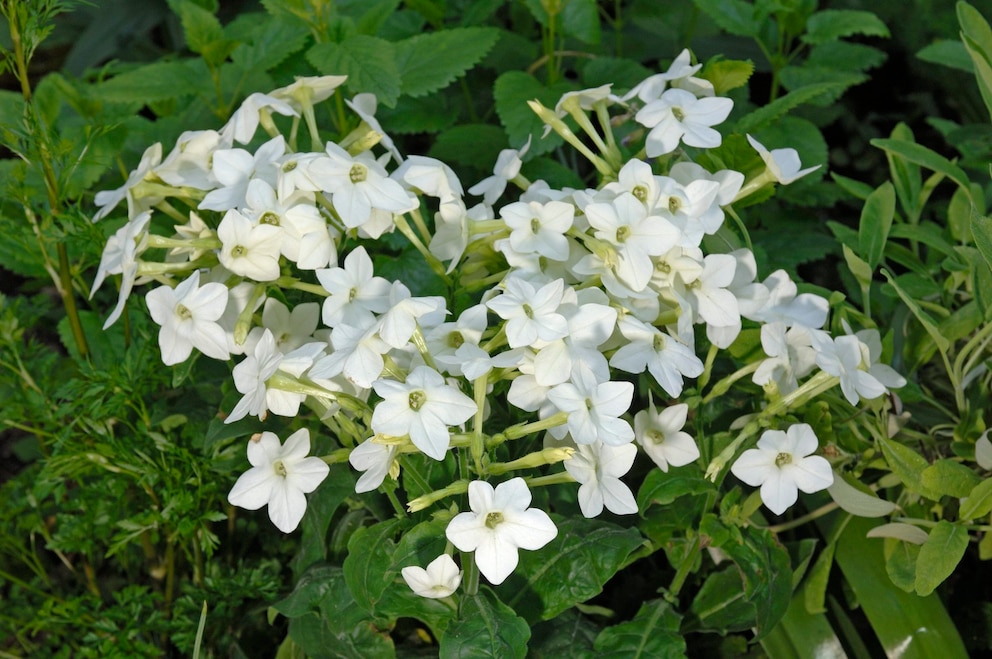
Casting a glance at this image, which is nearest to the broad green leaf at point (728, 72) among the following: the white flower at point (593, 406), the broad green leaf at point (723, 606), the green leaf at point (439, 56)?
the green leaf at point (439, 56)

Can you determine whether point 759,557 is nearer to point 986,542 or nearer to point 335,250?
point 986,542

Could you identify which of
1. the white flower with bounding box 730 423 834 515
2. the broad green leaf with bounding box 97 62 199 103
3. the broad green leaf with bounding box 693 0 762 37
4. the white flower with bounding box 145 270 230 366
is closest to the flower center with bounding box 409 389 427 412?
the white flower with bounding box 145 270 230 366

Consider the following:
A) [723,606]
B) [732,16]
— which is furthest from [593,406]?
[732,16]

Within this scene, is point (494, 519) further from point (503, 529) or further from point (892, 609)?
point (892, 609)

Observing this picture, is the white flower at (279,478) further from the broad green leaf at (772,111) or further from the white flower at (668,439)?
the broad green leaf at (772,111)

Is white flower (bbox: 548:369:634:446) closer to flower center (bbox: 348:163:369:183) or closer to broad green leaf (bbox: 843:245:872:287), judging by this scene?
flower center (bbox: 348:163:369:183)

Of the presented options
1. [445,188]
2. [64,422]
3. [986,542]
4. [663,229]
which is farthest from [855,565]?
[64,422]
